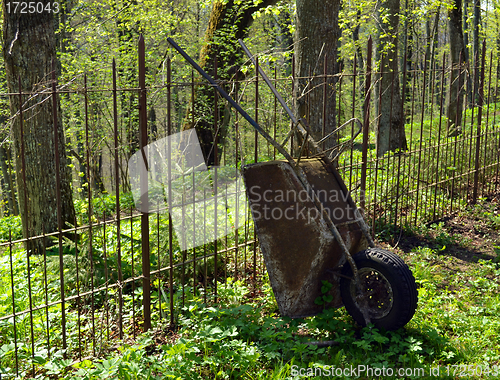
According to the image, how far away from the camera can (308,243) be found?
355 cm

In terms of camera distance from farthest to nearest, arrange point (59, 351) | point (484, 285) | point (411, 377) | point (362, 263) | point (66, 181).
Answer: point (66, 181) < point (484, 285) < point (362, 263) < point (59, 351) < point (411, 377)

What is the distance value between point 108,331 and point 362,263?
220 centimetres

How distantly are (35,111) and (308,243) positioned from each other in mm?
4240

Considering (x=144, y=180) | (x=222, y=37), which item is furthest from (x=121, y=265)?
(x=222, y=37)

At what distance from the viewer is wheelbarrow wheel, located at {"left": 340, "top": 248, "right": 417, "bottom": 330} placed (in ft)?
10.8

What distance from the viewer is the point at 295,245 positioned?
141 inches

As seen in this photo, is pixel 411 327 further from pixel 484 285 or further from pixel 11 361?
pixel 11 361

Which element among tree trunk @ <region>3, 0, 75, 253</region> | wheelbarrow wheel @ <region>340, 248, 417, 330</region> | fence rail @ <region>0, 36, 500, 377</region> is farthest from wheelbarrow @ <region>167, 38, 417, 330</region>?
tree trunk @ <region>3, 0, 75, 253</region>

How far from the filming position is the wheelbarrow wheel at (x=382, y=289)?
330 cm

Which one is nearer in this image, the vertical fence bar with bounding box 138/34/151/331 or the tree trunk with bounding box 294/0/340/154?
the vertical fence bar with bounding box 138/34/151/331

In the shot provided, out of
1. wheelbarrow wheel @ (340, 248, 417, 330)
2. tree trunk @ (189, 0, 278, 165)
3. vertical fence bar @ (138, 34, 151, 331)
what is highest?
tree trunk @ (189, 0, 278, 165)

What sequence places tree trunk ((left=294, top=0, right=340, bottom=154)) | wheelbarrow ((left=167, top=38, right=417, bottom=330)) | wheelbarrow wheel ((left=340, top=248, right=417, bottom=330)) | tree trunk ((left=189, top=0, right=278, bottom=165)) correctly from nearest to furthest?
wheelbarrow wheel ((left=340, top=248, right=417, bottom=330)) < wheelbarrow ((left=167, top=38, right=417, bottom=330)) < tree trunk ((left=294, top=0, right=340, bottom=154)) < tree trunk ((left=189, top=0, right=278, bottom=165))

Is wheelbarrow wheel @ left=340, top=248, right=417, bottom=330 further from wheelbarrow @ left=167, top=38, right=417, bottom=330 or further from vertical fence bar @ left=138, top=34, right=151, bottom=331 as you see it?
vertical fence bar @ left=138, top=34, right=151, bottom=331

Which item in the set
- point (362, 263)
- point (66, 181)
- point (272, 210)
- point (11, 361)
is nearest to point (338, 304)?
point (362, 263)
